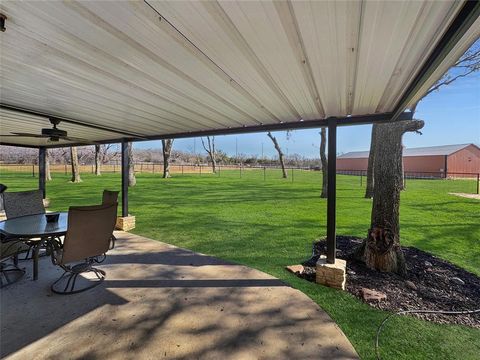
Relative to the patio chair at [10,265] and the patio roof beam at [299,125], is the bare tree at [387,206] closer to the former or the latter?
the patio roof beam at [299,125]

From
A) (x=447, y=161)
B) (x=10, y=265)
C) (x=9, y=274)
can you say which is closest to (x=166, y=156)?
(x=10, y=265)

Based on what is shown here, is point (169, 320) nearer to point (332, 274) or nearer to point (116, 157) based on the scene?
point (332, 274)

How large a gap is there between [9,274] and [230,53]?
4.22 metres

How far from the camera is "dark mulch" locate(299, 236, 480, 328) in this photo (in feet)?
8.98

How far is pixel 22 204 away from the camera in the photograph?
4.50 metres

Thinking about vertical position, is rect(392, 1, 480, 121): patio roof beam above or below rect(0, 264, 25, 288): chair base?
above

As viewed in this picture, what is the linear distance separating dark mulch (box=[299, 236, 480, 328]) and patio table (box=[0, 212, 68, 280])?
3322 mm

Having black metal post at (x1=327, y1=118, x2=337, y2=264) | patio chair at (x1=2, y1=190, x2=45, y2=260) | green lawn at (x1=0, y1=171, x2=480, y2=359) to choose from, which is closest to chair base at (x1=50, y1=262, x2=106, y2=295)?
patio chair at (x1=2, y1=190, x2=45, y2=260)

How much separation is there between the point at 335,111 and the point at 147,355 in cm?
324

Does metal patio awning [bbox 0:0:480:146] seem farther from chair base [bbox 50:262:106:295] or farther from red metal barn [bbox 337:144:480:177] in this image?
red metal barn [bbox 337:144:480:177]

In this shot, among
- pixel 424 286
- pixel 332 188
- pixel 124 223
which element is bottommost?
pixel 424 286

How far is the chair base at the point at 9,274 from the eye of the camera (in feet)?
10.5

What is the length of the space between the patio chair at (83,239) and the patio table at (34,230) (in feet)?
0.82

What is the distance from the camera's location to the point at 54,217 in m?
3.45
